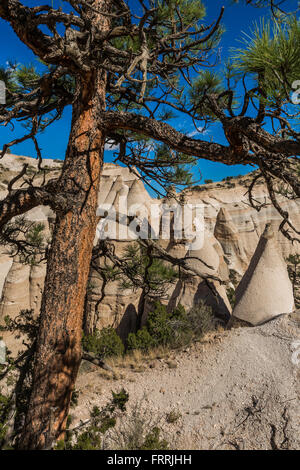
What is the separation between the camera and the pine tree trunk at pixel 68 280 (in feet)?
7.54

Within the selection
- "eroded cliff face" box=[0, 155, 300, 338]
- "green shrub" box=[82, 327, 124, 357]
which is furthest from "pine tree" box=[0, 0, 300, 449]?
"green shrub" box=[82, 327, 124, 357]

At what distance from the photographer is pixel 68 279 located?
246 centimetres

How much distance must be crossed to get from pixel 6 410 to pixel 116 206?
12.9 meters

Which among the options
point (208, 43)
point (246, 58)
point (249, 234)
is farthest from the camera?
point (249, 234)

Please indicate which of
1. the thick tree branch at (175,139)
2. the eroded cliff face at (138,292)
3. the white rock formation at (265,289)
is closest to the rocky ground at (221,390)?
the eroded cliff face at (138,292)

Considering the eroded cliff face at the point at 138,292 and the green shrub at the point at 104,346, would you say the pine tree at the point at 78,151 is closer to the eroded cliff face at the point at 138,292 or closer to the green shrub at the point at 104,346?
the eroded cliff face at the point at 138,292

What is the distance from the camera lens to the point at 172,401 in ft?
18.7

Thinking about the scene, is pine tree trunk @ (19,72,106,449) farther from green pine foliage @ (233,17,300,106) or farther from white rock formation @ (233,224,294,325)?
white rock formation @ (233,224,294,325)

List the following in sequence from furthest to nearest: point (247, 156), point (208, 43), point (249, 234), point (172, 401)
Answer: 1. point (249, 234)
2. point (172, 401)
3. point (208, 43)
4. point (247, 156)

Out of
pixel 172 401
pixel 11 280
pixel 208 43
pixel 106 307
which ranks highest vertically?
pixel 208 43

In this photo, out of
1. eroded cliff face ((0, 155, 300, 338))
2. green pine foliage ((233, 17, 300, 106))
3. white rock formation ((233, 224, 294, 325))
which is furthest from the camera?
eroded cliff face ((0, 155, 300, 338))

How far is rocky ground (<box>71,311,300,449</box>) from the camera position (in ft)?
A: 14.4
